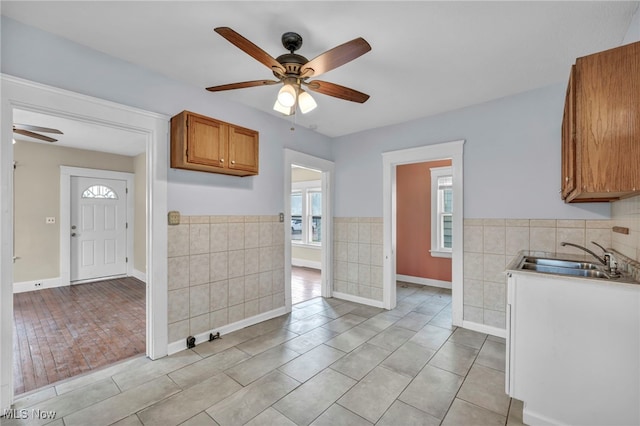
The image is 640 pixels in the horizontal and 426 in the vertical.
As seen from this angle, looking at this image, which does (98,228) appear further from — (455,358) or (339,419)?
(455,358)

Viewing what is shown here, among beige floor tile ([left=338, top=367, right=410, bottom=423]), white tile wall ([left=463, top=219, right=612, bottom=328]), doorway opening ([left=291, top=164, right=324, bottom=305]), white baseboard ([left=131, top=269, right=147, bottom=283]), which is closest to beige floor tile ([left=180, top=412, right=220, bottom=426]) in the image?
beige floor tile ([left=338, top=367, right=410, bottom=423])

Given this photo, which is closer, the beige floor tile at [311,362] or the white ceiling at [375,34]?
the white ceiling at [375,34]

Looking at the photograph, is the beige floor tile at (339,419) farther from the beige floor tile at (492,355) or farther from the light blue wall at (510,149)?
the light blue wall at (510,149)

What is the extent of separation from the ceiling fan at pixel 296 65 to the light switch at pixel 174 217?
1272 mm

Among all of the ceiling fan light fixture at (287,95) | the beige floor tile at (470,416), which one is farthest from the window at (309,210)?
the beige floor tile at (470,416)

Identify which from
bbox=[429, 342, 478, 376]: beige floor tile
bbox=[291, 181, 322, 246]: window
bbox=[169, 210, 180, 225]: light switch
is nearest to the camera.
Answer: bbox=[429, 342, 478, 376]: beige floor tile

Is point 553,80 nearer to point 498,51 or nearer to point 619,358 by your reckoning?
point 498,51

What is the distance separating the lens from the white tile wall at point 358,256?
166 inches

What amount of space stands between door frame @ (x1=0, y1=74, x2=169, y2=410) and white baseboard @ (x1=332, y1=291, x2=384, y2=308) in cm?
261

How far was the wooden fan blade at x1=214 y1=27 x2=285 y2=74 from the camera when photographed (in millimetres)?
1494

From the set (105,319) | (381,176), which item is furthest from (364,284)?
(105,319)

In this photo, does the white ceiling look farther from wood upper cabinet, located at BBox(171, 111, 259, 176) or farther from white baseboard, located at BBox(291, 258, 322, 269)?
white baseboard, located at BBox(291, 258, 322, 269)

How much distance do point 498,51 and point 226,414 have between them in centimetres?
343

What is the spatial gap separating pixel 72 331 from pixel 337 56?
13.3 feet
